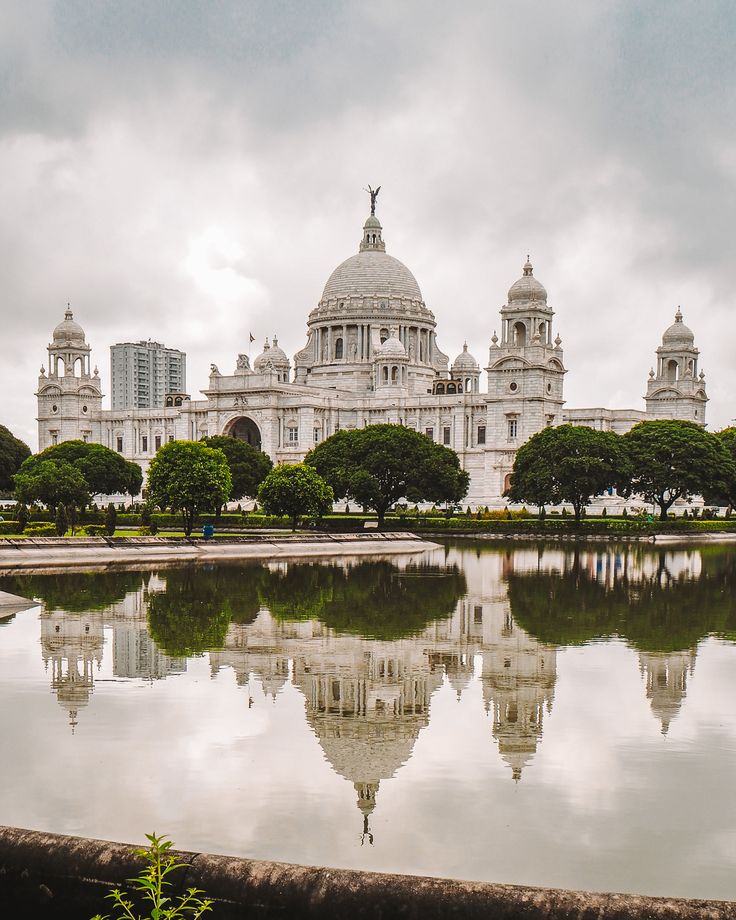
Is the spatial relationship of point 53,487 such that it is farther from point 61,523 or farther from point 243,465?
point 243,465

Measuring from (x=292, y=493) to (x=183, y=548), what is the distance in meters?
12.8

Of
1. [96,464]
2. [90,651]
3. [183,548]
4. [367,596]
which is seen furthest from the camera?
[96,464]

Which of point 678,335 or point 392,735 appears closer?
point 392,735

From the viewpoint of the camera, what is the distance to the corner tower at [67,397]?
392 ft

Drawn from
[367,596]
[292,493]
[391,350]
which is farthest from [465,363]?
[367,596]

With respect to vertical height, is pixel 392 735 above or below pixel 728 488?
below

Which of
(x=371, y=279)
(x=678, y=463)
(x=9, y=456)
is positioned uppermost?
(x=371, y=279)

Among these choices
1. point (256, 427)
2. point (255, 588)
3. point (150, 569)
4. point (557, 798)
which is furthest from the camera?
point (256, 427)

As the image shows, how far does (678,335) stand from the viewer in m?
103

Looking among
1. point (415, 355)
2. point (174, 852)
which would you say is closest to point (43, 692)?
point (174, 852)

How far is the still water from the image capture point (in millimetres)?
10641

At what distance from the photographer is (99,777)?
12.4m

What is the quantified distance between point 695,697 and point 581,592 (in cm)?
1563

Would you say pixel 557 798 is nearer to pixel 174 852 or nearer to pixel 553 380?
pixel 174 852
